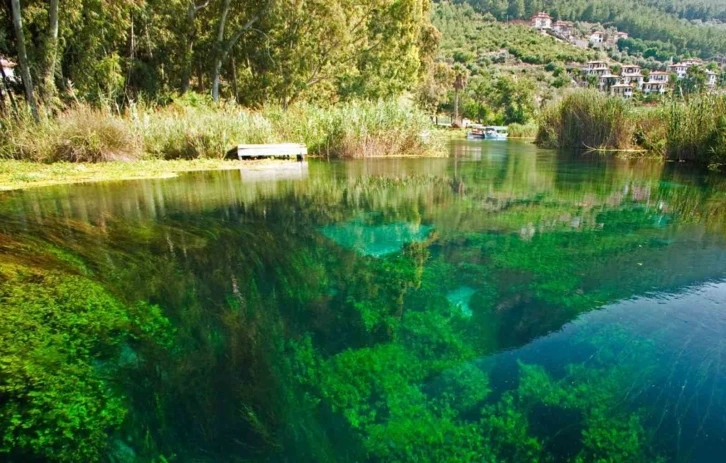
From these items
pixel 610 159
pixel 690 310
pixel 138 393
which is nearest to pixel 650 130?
pixel 610 159

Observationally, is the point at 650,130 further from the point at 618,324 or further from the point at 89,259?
the point at 89,259

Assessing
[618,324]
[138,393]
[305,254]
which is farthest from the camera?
[305,254]

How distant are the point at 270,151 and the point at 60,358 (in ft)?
31.7

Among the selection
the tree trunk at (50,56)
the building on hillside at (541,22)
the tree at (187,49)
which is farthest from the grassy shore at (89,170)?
the building on hillside at (541,22)

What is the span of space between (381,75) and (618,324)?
66.1ft

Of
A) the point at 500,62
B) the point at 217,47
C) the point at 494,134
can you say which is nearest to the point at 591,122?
the point at 217,47

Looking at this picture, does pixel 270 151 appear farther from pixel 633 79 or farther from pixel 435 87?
pixel 633 79

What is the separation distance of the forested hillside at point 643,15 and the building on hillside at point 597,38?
12823mm

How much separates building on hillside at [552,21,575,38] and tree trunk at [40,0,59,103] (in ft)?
459

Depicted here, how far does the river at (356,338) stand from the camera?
1816mm

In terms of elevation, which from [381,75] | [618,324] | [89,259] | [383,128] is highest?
[381,75]

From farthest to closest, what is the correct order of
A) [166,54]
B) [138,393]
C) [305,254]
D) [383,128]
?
[166,54] → [383,128] → [305,254] → [138,393]

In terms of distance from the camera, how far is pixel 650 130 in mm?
16438

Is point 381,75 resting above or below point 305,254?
above
